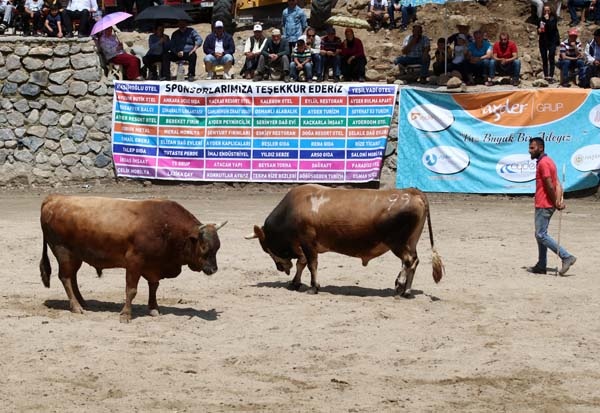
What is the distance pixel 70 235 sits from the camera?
12211mm

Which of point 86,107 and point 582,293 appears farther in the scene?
point 86,107

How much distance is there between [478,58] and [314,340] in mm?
13616

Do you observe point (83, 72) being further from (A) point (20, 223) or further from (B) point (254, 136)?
(A) point (20, 223)

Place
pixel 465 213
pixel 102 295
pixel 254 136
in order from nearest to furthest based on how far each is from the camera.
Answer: pixel 102 295, pixel 465 213, pixel 254 136

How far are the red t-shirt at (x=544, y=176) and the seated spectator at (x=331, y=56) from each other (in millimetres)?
9441

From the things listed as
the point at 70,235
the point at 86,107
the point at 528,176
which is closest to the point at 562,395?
the point at 70,235

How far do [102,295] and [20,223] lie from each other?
638cm

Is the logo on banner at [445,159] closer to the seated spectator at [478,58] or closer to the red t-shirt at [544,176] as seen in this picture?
the seated spectator at [478,58]

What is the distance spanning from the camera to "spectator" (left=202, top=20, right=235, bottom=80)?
24781mm

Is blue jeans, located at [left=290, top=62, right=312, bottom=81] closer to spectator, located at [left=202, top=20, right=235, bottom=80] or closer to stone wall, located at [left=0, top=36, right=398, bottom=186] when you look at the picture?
spectator, located at [left=202, top=20, right=235, bottom=80]

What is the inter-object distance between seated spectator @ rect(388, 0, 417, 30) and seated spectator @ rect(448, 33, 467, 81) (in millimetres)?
5156

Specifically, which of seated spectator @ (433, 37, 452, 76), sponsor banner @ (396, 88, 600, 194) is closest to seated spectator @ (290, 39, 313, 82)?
sponsor banner @ (396, 88, 600, 194)

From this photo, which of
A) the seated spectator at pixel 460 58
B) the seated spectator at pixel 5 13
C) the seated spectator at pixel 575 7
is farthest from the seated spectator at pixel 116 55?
the seated spectator at pixel 575 7

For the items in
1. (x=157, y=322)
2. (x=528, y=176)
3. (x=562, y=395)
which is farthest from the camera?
(x=528, y=176)
